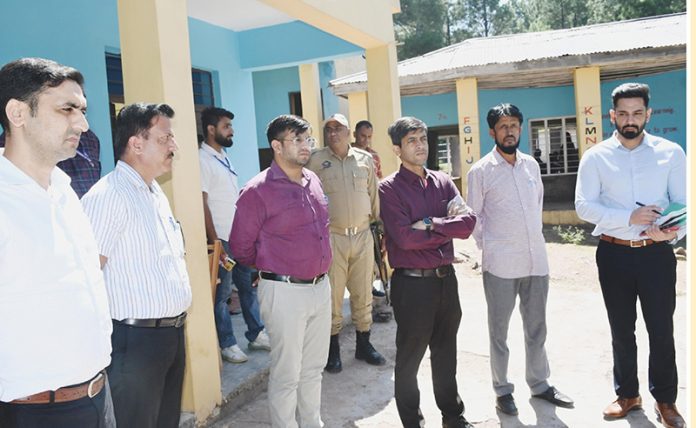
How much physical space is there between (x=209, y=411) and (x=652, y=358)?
9.06ft

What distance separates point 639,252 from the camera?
338 cm

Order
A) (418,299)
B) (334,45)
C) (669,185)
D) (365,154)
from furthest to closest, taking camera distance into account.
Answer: (334,45) < (365,154) < (669,185) < (418,299)

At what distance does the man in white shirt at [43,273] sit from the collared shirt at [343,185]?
2820mm

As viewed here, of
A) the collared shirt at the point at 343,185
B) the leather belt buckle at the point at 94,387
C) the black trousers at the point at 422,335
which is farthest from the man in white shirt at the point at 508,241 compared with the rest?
the leather belt buckle at the point at 94,387

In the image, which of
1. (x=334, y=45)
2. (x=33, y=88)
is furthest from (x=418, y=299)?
(x=334, y=45)

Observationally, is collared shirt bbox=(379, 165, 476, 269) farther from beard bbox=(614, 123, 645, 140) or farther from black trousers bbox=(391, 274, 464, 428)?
beard bbox=(614, 123, 645, 140)

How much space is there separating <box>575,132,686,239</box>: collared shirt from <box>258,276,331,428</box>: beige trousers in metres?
1.75

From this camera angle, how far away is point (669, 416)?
3.36 meters

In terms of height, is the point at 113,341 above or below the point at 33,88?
below

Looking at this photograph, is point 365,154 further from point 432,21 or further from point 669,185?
point 432,21

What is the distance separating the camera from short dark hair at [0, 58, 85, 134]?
1686 millimetres

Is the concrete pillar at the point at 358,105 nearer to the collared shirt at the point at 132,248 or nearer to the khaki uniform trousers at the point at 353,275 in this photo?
the khaki uniform trousers at the point at 353,275

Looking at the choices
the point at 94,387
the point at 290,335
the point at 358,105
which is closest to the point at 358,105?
the point at 358,105

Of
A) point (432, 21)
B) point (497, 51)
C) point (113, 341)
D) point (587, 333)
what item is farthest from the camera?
point (432, 21)
